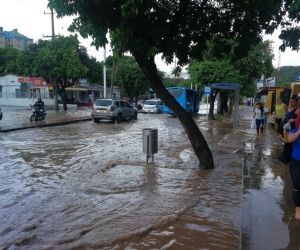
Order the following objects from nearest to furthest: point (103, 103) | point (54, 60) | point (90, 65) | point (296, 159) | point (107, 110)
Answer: point (296, 159) → point (107, 110) → point (103, 103) → point (54, 60) → point (90, 65)

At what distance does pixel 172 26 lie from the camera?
25.3 ft

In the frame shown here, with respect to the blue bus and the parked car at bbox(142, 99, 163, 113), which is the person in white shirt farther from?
the parked car at bbox(142, 99, 163, 113)

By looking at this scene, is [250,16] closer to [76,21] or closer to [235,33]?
[235,33]

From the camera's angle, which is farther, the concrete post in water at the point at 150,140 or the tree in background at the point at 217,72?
the tree in background at the point at 217,72

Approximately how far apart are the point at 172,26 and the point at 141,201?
4454mm

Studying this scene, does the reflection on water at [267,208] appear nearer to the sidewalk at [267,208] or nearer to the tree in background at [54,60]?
the sidewalk at [267,208]

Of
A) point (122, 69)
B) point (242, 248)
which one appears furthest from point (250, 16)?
point (122, 69)

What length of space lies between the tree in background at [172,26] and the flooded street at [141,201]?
1392 mm

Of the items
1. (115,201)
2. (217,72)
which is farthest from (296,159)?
(217,72)

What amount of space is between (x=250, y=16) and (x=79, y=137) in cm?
901

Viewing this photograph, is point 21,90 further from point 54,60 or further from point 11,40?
point 11,40

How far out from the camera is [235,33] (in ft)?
28.4

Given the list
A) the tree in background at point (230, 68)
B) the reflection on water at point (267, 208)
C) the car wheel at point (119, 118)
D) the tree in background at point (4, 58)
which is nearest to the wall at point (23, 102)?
the tree in background at point (4, 58)

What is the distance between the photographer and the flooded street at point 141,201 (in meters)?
4.07
